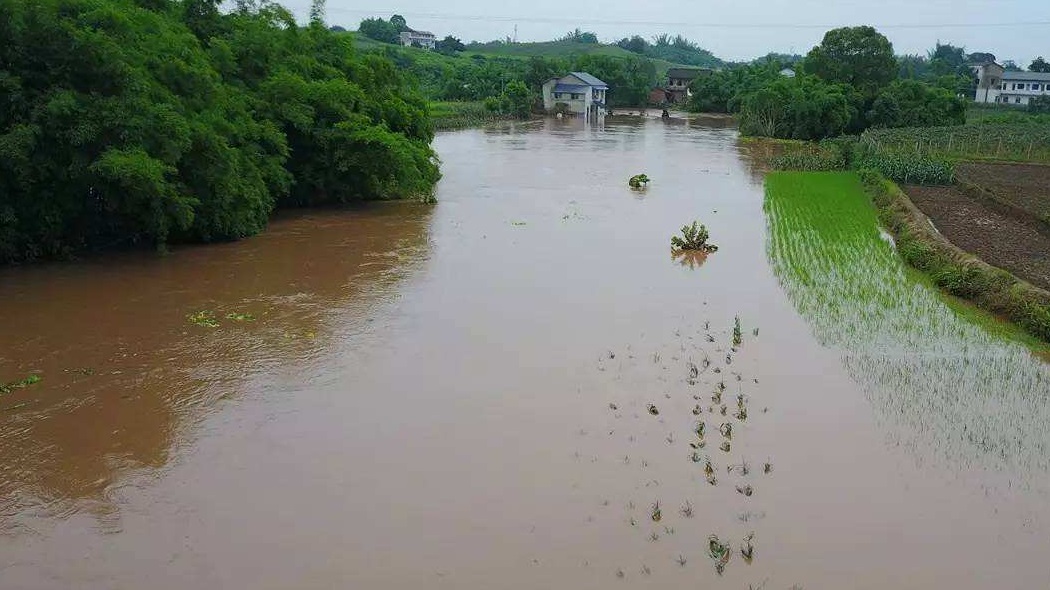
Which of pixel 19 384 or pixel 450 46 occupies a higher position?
pixel 450 46

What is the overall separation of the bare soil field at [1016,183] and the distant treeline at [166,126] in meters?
14.4

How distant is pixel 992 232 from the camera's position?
16.3 meters

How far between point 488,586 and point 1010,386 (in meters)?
6.90

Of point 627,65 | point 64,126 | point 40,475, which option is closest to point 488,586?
point 40,475

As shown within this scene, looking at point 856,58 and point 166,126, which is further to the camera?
point 856,58

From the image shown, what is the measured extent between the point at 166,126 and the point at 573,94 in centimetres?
4751

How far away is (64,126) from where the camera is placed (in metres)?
11.9

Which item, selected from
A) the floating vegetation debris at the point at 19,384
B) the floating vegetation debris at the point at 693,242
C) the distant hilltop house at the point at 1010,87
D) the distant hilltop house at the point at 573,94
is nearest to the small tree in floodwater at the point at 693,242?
the floating vegetation debris at the point at 693,242

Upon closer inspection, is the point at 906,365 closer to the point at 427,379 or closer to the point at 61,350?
the point at 427,379

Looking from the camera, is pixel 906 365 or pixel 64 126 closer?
pixel 906 365

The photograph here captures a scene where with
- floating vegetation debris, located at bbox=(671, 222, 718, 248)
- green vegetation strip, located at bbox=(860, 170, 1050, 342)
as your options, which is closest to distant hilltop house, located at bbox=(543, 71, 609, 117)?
green vegetation strip, located at bbox=(860, 170, 1050, 342)

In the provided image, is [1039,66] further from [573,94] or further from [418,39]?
[418,39]

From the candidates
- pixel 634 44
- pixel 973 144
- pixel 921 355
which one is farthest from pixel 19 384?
pixel 634 44

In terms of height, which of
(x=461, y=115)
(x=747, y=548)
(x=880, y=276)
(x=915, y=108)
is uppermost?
(x=915, y=108)
